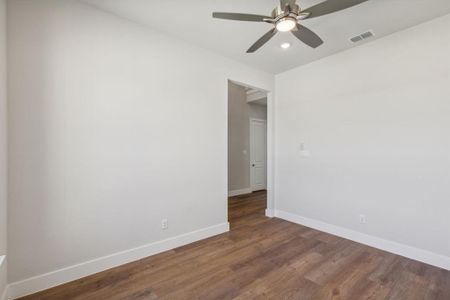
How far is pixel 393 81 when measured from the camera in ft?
8.93

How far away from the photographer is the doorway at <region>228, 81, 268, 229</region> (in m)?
5.99

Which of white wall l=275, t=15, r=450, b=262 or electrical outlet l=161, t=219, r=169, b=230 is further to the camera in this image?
electrical outlet l=161, t=219, r=169, b=230

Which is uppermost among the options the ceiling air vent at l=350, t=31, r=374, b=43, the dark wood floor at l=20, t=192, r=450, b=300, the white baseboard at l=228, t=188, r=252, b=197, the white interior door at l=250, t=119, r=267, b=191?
the ceiling air vent at l=350, t=31, r=374, b=43

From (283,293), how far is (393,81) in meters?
2.90

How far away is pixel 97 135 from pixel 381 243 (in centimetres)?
382

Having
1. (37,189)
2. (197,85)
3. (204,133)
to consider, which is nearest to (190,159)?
(204,133)

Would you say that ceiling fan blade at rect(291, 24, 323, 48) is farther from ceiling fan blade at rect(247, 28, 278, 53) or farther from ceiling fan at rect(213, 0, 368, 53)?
ceiling fan blade at rect(247, 28, 278, 53)

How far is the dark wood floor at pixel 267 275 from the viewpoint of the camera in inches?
76.3

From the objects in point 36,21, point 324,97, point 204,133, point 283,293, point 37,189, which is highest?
point 36,21

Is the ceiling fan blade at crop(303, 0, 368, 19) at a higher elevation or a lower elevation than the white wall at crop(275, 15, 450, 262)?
higher

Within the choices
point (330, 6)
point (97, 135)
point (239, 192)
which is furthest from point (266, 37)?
point (239, 192)

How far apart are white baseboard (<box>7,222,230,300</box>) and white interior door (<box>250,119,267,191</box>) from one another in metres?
3.67

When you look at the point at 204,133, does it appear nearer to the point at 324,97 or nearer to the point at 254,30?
the point at 254,30

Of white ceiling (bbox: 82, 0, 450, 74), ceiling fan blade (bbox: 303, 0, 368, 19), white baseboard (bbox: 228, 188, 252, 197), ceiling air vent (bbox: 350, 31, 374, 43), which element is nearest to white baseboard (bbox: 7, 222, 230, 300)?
white ceiling (bbox: 82, 0, 450, 74)
